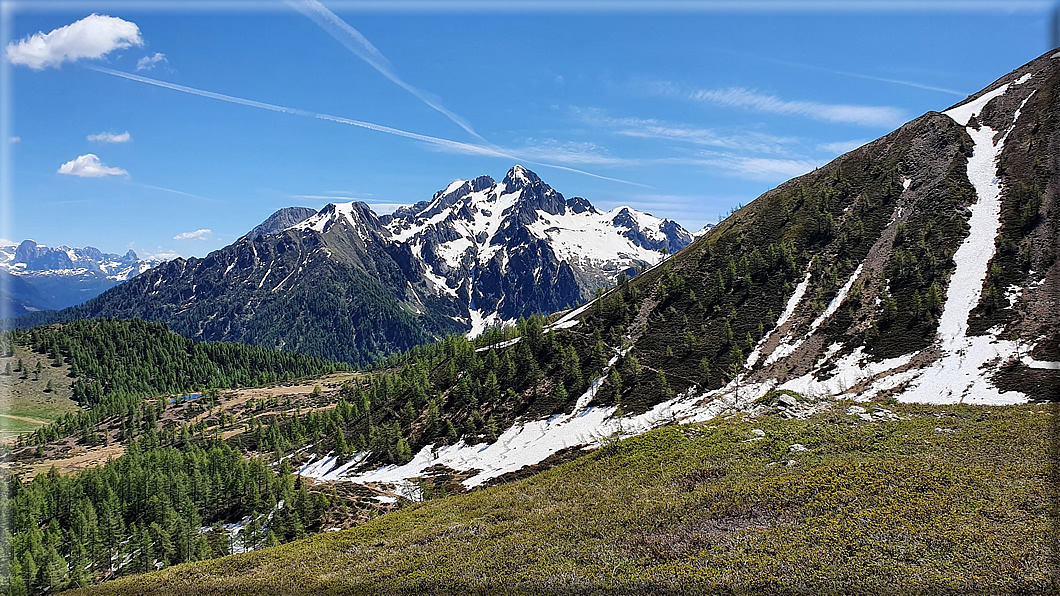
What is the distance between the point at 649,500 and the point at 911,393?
54.8m

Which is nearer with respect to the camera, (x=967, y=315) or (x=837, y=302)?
(x=967, y=315)

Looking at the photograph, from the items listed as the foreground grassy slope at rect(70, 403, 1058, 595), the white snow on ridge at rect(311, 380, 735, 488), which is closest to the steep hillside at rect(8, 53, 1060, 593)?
the foreground grassy slope at rect(70, 403, 1058, 595)

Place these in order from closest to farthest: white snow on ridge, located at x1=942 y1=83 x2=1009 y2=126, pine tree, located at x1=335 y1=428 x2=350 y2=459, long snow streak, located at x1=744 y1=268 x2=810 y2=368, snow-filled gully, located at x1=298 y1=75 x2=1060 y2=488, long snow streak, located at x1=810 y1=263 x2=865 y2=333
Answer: snow-filled gully, located at x1=298 y1=75 x2=1060 y2=488
long snow streak, located at x1=744 y1=268 x2=810 y2=368
long snow streak, located at x1=810 y1=263 x2=865 y2=333
pine tree, located at x1=335 y1=428 x2=350 y2=459
white snow on ridge, located at x1=942 y1=83 x2=1009 y2=126

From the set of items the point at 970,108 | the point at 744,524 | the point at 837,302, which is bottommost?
the point at 744,524

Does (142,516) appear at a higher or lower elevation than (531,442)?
lower

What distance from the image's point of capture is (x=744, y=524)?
80.5 ft

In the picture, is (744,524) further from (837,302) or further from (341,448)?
(341,448)

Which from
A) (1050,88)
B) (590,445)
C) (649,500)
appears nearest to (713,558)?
(649,500)

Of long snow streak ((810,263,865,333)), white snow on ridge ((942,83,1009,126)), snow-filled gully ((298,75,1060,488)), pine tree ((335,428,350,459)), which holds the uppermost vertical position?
white snow on ridge ((942,83,1009,126))

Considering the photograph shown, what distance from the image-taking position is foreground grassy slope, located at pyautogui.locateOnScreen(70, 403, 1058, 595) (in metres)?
19.2

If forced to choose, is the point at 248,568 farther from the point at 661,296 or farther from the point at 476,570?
the point at 661,296

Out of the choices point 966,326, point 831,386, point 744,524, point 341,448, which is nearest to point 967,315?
point 966,326

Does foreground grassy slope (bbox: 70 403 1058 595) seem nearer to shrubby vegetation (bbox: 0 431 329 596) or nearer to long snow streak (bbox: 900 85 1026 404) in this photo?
long snow streak (bbox: 900 85 1026 404)

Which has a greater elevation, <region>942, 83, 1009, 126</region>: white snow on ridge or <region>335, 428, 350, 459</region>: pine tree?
<region>942, 83, 1009, 126</region>: white snow on ridge
